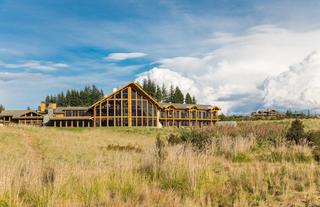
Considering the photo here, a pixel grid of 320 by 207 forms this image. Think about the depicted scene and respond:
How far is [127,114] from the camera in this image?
61812mm

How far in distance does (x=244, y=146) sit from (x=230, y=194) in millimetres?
7669

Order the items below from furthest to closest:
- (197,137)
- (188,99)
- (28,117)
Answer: (188,99)
(28,117)
(197,137)

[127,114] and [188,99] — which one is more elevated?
[188,99]

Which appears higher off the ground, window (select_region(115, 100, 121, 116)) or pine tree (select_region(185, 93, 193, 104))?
pine tree (select_region(185, 93, 193, 104))

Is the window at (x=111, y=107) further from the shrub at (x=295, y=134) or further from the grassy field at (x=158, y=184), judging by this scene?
the grassy field at (x=158, y=184)

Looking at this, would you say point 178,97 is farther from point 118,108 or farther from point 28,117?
point 118,108

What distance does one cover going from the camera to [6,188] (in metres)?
7.08

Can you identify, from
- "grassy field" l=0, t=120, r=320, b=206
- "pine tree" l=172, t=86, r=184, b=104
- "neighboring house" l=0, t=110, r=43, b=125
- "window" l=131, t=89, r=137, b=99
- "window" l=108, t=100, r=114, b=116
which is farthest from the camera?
"pine tree" l=172, t=86, r=184, b=104

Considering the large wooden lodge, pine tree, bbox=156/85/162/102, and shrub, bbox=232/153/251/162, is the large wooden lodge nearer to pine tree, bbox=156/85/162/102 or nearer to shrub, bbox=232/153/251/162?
pine tree, bbox=156/85/162/102

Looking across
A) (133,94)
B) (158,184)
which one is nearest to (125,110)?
(133,94)

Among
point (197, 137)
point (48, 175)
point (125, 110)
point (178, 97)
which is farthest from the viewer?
point (178, 97)

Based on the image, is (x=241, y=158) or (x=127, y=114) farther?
(x=127, y=114)

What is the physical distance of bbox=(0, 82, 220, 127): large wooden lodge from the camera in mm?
61750

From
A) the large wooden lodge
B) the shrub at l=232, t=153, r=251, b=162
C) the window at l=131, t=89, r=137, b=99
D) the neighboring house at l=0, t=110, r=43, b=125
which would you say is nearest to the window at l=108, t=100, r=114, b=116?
the large wooden lodge
